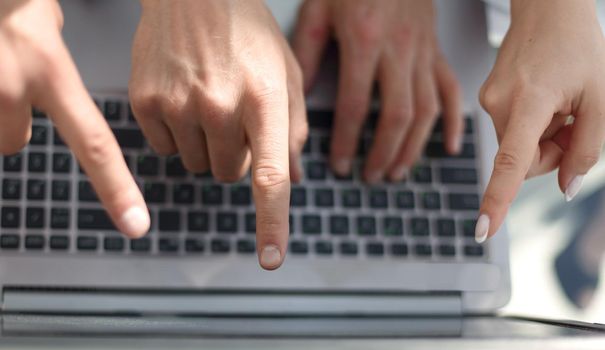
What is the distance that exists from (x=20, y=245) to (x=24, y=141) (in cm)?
9

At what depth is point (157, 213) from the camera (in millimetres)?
440

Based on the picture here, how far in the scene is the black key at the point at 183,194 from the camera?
Result: 44 cm

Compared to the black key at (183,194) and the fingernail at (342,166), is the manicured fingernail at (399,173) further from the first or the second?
the black key at (183,194)

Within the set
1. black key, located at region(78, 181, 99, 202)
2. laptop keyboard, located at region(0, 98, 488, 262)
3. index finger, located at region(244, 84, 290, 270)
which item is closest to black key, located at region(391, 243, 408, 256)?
laptop keyboard, located at region(0, 98, 488, 262)

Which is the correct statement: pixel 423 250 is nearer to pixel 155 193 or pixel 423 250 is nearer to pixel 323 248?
pixel 323 248

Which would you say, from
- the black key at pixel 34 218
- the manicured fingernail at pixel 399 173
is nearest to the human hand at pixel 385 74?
the manicured fingernail at pixel 399 173

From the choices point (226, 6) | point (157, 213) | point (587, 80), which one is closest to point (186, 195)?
point (157, 213)

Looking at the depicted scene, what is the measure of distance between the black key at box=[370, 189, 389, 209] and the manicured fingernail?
0.05ft

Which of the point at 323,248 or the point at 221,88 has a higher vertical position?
the point at 221,88

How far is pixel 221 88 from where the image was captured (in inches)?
15.6

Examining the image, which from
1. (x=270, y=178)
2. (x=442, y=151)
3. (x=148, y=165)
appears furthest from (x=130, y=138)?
(x=442, y=151)

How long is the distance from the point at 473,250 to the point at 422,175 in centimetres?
7

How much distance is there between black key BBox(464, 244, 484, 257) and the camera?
0.47 meters

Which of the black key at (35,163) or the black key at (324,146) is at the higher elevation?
the black key at (324,146)
